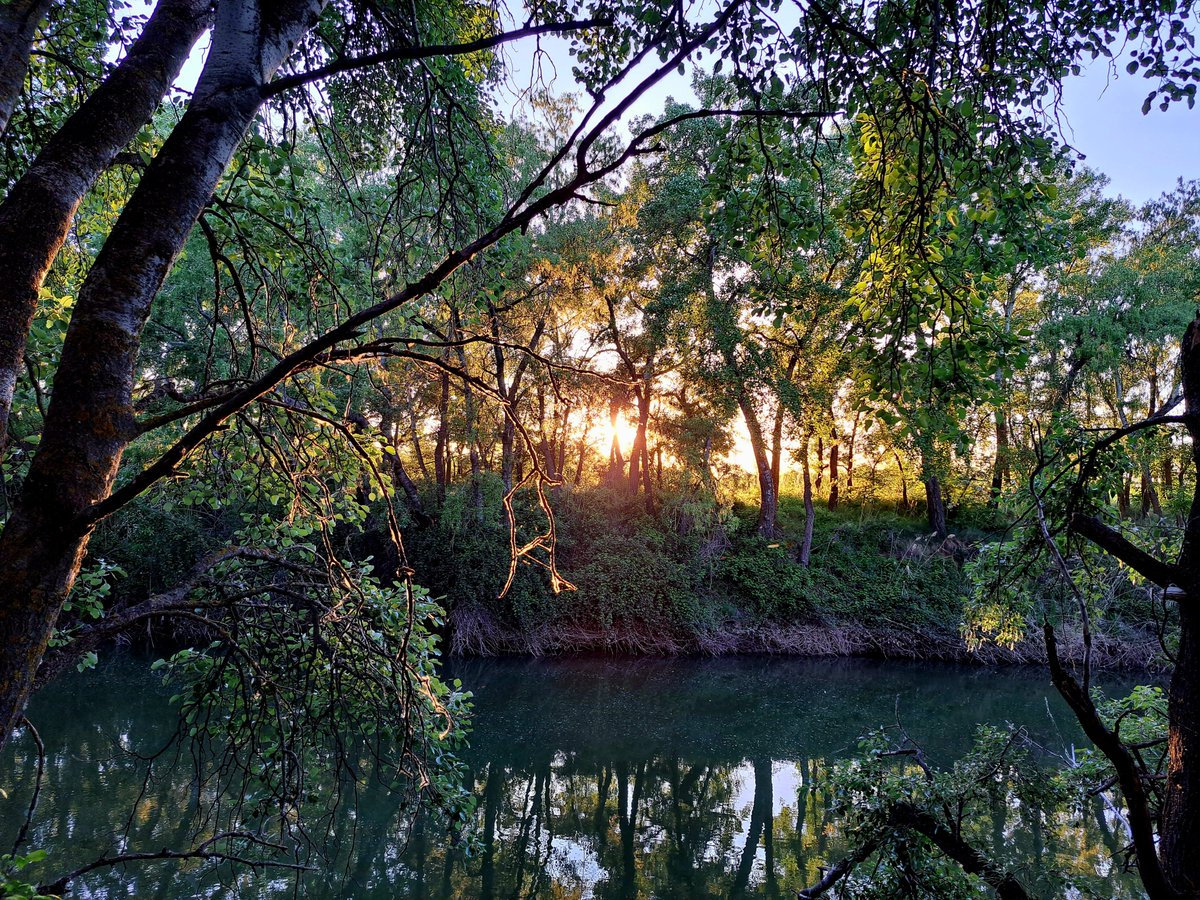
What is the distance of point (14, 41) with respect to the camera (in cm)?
157

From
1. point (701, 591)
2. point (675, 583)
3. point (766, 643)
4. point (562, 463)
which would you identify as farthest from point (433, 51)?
point (766, 643)

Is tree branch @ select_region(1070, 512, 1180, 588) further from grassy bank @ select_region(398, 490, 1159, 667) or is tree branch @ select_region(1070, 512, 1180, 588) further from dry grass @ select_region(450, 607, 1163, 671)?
dry grass @ select_region(450, 607, 1163, 671)

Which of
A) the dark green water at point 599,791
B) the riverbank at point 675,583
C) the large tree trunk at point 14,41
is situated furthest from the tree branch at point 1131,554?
the riverbank at point 675,583

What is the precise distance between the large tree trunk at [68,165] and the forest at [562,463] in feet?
0.03

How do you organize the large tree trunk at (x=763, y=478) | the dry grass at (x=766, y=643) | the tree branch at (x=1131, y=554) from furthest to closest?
the large tree trunk at (x=763, y=478) < the dry grass at (x=766, y=643) < the tree branch at (x=1131, y=554)

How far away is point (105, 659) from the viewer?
Answer: 43.8ft

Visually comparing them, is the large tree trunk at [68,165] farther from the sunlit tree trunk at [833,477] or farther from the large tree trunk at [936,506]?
the sunlit tree trunk at [833,477]

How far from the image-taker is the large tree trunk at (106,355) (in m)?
1.23

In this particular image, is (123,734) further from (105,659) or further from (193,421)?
(193,421)

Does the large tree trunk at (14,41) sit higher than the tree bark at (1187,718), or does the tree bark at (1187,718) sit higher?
the large tree trunk at (14,41)

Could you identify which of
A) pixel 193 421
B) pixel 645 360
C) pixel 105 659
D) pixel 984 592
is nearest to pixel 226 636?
pixel 193 421

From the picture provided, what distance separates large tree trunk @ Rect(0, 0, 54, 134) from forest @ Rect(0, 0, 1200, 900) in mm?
12

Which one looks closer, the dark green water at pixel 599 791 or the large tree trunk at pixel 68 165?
the large tree trunk at pixel 68 165

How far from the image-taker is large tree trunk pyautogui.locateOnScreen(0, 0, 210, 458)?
1.35 meters
